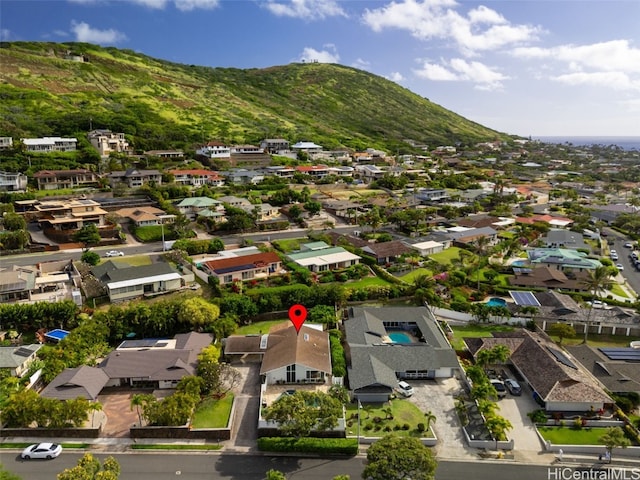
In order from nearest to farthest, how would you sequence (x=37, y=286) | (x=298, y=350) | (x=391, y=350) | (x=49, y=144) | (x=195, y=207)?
(x=298, y=350) < (x=391, y=350) < (x=37, y=286) < (x=195, y=207) < (x=49, y=144)

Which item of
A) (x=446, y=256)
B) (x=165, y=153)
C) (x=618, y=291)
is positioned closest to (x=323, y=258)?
(x=446, y=256)

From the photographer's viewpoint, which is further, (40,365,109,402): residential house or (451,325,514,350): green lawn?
(451,325,514,350): green lawn

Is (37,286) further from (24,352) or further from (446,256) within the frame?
(446,256)

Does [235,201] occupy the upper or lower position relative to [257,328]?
upper

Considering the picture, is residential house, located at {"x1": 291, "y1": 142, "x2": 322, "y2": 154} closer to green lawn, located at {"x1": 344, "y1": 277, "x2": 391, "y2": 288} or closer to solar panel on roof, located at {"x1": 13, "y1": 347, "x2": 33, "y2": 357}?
green lawn, located at {"x1": 344, "y1": 277, "x2": 391, "y2": 288}

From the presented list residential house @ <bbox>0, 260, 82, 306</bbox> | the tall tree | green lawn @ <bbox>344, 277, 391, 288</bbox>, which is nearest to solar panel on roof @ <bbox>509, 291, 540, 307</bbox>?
green lawn @ <bbox>344, 277, 391, 288</bbox>

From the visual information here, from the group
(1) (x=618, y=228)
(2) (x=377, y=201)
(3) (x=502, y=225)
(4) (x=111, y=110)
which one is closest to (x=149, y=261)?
(2) (x=377, y=201)
